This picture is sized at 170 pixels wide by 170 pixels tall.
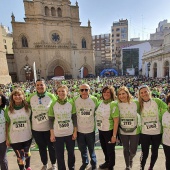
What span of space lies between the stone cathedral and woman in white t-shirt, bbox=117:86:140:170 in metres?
32.4

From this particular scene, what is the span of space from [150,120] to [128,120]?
0.41 metres

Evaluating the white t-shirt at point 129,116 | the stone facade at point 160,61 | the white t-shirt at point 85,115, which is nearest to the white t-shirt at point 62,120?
the white t-shirt at point 85,115

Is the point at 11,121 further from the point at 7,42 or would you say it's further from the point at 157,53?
the point at 7,42

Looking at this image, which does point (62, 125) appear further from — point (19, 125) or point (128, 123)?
point (128, 123)

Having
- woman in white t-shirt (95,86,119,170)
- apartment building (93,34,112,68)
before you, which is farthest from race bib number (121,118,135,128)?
apartment building (93,34,112,68)

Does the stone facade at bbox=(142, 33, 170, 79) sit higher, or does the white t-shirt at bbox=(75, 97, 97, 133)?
the stone facade at bbox=(142, 33, 170, 79)

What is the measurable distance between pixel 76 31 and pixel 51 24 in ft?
21.8

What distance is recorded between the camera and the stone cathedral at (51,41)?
112 feet

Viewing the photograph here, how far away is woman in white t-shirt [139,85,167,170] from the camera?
2.75m

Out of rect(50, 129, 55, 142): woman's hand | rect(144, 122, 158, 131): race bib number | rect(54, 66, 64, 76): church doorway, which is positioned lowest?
rect(50, 129, 55, 142): woman's hand

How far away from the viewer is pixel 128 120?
2846 mm

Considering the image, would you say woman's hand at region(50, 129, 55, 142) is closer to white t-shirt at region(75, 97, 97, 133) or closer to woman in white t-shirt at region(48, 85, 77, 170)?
woman in white t-shirt at region(48, 85, 77, 170)

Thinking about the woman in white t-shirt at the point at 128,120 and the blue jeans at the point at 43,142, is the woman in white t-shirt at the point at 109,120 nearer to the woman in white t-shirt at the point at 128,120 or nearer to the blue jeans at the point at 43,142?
the woman in white t-shirt at the point at 128,120

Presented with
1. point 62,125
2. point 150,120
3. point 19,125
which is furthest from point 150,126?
point 19,125
